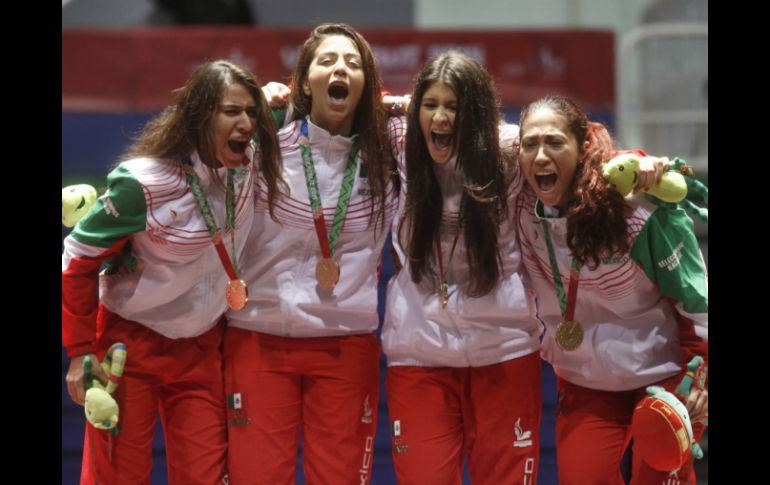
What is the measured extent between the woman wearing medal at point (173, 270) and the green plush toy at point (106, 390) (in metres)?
0.03

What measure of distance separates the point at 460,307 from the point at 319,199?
0.56 meters

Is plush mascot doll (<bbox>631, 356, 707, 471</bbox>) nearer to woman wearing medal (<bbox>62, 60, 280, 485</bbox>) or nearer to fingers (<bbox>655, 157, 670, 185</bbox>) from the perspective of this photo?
fingers (<bbox>655, 157, 670, 185</bbox>)

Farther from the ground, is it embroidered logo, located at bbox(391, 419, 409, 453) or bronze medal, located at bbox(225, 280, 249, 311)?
bronze medal, located at bbox(225, 280, 249, 311)

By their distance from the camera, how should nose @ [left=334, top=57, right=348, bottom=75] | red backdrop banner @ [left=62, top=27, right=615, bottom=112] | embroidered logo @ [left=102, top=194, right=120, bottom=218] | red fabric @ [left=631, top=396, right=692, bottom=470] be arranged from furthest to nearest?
1. red backdrop banner @ [left=62, top=27, right=615, bottom=112]
2. nose @ [left=334, top=57, right=348, bottom=75]
3. embroidered logo @ [left=102, top=194, right=120, bottom=218]
4. red fabric @ [left=631, top=396, right=692, bottom=470]

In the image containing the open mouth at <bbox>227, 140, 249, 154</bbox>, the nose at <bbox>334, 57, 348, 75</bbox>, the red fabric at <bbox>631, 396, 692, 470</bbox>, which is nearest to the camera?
the red fabric at <bbox>631, 396, 692, 470</bbox>

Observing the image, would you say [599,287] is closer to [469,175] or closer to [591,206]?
[591,206]

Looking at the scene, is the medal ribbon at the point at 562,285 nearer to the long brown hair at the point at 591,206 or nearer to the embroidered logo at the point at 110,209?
the long brown hair at the point at 591,206

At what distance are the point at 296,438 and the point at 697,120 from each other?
12.4 ft

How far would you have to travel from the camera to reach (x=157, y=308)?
3000 millimetres

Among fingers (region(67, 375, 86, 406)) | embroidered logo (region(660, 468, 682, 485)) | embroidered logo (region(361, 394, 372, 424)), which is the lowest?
embroidered logo (region(660, 468, 682, 485))

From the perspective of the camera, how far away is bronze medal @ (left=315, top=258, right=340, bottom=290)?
306cm

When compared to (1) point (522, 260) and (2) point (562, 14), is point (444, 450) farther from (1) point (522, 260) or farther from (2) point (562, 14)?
(2) point (562, 14)

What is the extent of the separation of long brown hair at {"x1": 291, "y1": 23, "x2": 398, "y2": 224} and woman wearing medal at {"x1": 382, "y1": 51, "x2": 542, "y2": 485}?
10 cm

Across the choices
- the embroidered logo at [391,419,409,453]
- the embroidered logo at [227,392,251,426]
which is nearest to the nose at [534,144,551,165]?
the embroidered logo at [391,419,409,453]
